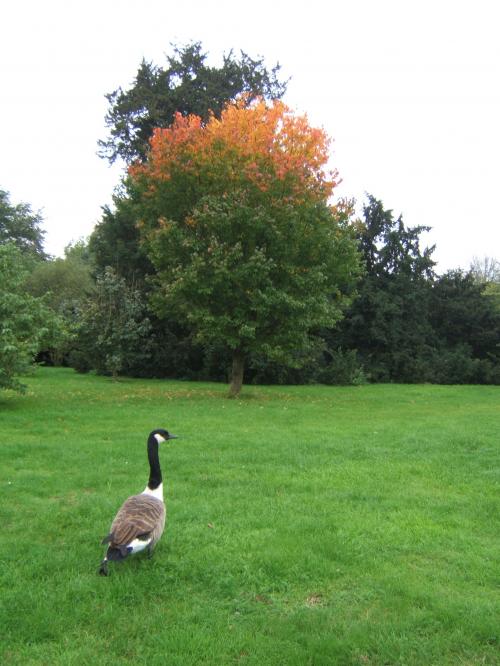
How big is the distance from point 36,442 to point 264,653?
25.4ft

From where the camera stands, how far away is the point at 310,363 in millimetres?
28422

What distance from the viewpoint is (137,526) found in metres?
4.58

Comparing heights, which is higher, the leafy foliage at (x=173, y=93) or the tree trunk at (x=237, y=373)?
the leafy foliage at (x=173, y=93)

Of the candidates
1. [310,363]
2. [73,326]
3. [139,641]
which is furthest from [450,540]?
[310,363]

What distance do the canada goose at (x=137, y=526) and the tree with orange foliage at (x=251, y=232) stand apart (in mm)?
12405

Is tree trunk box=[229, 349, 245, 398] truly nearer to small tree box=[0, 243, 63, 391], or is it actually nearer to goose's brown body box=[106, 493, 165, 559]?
small tree box=[0, 243, 63, 391]

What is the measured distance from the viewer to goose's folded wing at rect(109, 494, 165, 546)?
449cm

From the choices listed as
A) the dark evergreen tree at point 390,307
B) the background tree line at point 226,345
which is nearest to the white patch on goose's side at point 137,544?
the background tree line at point 226,345

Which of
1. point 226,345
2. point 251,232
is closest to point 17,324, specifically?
point 251,232

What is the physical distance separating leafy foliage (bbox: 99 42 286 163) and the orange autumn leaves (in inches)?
443

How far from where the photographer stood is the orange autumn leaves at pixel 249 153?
18531 millimetres

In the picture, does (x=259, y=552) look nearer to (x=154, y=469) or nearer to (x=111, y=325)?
(x=154, y=469)

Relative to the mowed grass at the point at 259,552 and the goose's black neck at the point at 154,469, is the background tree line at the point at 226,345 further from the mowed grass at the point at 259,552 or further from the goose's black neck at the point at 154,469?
the goose's black neck at the point at 154,469

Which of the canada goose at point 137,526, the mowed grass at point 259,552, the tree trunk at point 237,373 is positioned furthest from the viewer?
the tree trunk at point 237,373
